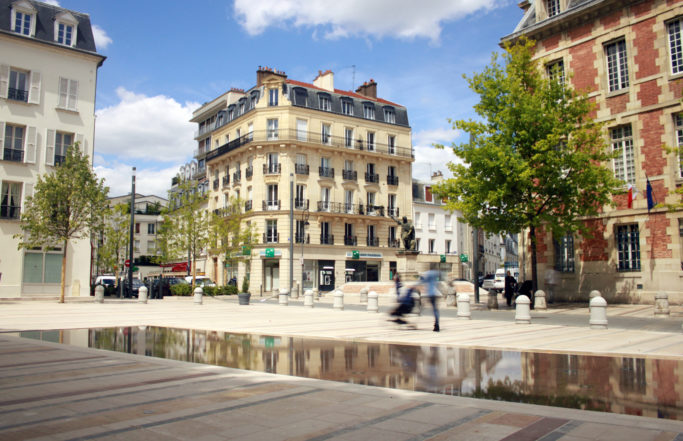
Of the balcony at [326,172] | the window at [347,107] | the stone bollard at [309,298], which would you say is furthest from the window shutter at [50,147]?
the window at [347,107]

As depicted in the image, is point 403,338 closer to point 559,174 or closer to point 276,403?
point 276,403

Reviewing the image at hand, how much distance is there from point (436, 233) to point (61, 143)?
37.3 m

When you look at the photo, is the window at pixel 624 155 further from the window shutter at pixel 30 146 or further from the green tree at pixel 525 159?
the window shutter at pixel 30 146

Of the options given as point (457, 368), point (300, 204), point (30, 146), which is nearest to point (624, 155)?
point (457, 368)

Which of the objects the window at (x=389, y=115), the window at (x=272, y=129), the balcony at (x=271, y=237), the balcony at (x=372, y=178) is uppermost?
the window at (x=389, y=115)

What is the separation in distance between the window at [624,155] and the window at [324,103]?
2854 cm

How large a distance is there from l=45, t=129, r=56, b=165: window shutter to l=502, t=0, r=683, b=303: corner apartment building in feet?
92.7

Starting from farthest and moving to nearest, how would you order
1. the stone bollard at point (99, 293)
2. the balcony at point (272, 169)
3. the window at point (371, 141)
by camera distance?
the window at point (371, 141)
the balcony at point (272, 169)
the stone bollard at point (99, 293)

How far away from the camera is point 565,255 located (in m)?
24.5

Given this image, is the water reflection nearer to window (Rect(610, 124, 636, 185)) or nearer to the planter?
the planter

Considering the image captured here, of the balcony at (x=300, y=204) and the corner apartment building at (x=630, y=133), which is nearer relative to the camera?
the corner apartment building at (x=630, y=133)

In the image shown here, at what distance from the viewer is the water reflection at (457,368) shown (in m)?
6.12

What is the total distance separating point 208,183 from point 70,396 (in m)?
50.6

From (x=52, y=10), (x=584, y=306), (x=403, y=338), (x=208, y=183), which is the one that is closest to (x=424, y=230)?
(x=208, y=183)
